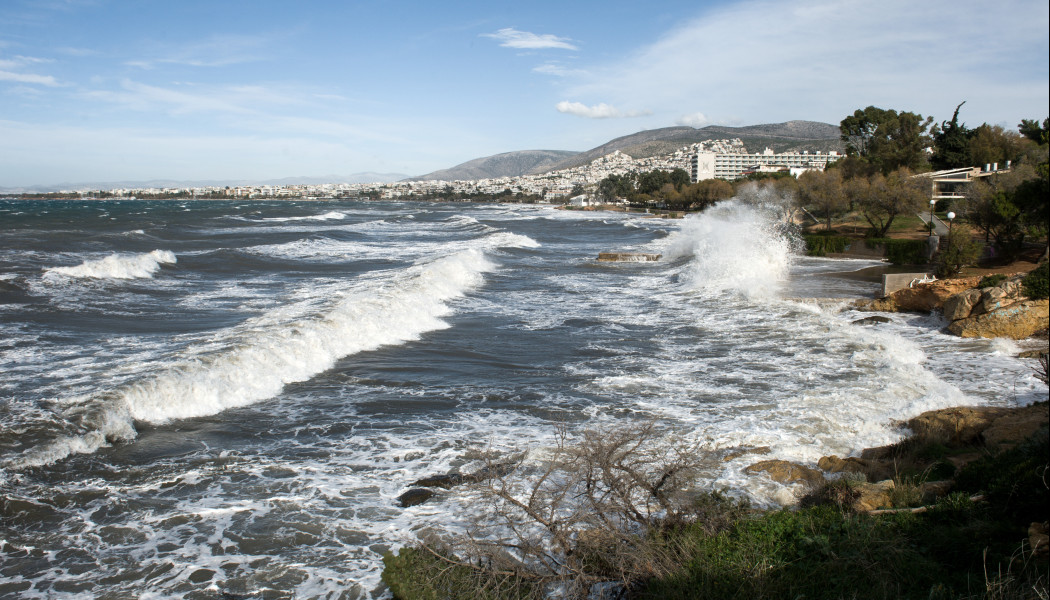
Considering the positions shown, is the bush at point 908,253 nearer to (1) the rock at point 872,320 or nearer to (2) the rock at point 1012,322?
(1) the rock at point 872,320

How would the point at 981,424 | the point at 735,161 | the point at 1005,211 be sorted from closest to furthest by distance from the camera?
the point at 981,424 < the point at 1005,211 < the point at 735,161

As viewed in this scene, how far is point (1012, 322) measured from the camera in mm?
13562

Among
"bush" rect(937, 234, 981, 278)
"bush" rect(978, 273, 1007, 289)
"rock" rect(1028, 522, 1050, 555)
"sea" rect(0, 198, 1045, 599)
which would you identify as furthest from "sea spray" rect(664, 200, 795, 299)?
"rock" rect(1028, 522, 1050, 555)

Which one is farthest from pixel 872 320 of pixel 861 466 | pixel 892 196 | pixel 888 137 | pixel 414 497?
pixel 888 137

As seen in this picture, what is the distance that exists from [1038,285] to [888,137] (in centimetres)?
4254

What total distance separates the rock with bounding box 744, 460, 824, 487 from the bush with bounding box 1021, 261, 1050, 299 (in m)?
10.4

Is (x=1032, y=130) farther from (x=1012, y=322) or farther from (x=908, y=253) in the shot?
(x=1012, y=322)

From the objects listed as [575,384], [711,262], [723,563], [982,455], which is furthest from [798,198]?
[723,563]

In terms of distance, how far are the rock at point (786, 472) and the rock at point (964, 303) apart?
10.0m

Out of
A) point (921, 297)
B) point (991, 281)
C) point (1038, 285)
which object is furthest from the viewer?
point (921, 297)

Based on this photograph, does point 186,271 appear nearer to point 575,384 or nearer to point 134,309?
point 134,309

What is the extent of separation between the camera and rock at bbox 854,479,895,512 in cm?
577

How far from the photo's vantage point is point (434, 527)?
21.4 feet

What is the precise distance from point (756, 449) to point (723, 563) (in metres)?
3.56
